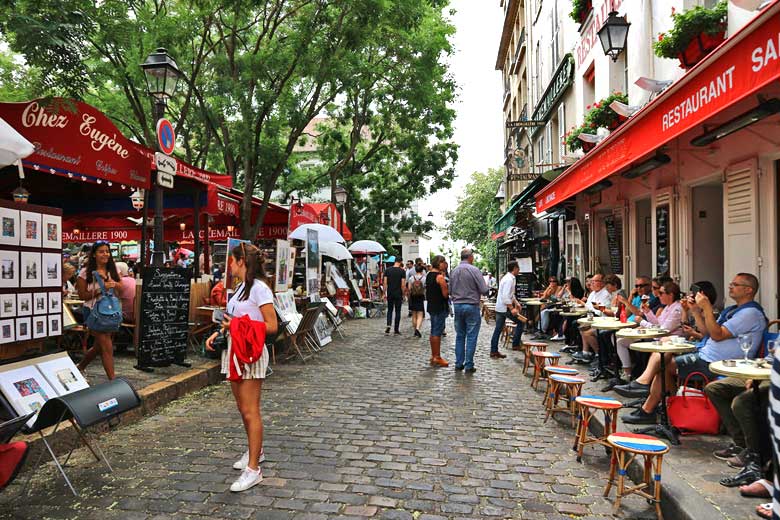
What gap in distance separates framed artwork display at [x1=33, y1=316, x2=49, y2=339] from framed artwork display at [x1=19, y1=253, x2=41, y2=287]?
0.35 m

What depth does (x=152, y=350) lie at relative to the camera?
7426 mm

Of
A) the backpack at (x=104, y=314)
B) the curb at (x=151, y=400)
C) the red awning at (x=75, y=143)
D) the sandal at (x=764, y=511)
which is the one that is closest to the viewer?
the sandal at (x=764, y=511)

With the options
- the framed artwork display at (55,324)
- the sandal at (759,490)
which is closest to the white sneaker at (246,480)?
the framed artwork display at (55,324)

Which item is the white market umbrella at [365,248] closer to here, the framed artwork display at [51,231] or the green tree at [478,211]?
the framed artwork display at [51,231]

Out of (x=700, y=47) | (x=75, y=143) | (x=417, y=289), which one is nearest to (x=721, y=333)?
(x=700, y=47)

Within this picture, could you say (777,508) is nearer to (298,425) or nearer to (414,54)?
(298,425)

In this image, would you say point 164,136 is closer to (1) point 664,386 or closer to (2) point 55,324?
(2) point 55,324

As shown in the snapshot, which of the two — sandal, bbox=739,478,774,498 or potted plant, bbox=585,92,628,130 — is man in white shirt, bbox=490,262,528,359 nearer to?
potted plant, bbox=585,92,628,130

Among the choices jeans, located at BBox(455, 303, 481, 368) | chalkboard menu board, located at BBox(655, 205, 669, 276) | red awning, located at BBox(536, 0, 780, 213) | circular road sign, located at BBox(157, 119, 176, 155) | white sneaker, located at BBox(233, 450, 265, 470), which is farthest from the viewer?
chalkboard menu board, located at BBox(655, 205, 669, 276)

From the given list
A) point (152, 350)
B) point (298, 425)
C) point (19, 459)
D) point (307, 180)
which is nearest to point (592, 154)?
point (298, 425)

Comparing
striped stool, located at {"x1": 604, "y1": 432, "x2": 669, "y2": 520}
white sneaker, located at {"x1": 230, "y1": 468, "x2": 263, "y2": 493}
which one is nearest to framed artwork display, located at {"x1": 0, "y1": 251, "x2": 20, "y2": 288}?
white sneaker, located at {"x1": 230, "y1": 468, "x2": 263, "y2": 493}

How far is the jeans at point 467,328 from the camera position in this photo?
340 inches

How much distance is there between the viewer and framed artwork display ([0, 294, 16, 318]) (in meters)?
5.21

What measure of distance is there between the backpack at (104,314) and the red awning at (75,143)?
4.87 feet
